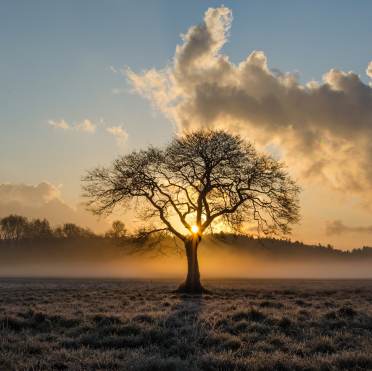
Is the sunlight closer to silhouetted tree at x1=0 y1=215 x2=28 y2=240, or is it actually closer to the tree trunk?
the tree trunk

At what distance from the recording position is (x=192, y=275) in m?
39.8

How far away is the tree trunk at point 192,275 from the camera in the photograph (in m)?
38.8

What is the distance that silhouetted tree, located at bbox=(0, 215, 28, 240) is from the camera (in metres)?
154

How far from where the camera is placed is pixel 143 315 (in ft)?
52.7

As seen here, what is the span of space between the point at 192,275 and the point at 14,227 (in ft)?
429

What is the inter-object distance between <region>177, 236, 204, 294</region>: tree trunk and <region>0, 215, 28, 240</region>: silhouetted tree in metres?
127

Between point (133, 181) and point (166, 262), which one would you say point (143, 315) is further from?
point (166, 262)

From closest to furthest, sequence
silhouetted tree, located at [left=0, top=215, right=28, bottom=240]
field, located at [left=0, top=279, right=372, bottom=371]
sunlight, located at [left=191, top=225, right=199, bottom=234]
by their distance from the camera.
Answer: field, located at [left=0, top=279, right=372, bottom=371] → sunlight, located at [left=191, top=225, right=199, bottom=234] → silhouetted tree, located at [left=0, top=215, right=28, bottom=240]

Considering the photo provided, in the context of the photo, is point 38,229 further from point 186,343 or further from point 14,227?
point 186,343

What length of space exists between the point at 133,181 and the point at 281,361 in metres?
33.4

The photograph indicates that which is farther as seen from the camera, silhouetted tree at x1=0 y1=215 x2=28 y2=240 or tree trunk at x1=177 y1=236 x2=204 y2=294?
silhouetted tree at x1=0 y1=215 x2=28 y2=240

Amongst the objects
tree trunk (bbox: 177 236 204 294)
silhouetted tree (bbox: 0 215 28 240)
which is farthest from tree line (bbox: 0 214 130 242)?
tree trunk (bbox: 177 236 204 294)

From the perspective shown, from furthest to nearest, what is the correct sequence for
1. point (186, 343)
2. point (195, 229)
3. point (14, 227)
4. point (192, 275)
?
point (14, 227) < point (195, 229) < point (192, 275) < point (186, 343)

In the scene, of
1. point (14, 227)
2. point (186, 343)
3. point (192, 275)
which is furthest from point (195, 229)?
point (14, 227)
